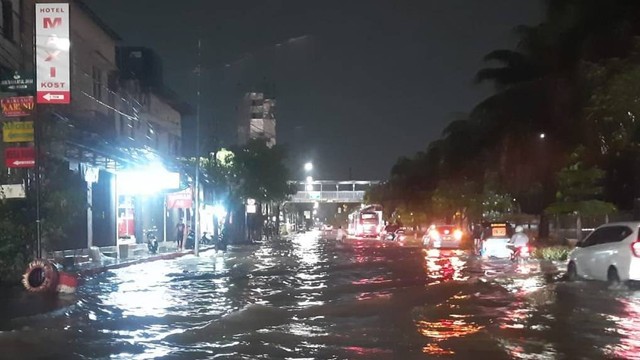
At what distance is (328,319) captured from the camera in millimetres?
14148

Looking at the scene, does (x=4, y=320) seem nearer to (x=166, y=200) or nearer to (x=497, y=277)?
(x=497, y=277)

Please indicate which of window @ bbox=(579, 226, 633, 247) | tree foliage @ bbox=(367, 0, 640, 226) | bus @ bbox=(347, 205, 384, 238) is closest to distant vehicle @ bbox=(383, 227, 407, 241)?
bus @ bbox=(347, 205, 384, 238)

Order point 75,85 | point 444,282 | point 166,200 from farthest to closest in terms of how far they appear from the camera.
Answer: point 166,200 < point 75,85 < point 444,282

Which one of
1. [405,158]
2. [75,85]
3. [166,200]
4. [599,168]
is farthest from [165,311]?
[405,158]

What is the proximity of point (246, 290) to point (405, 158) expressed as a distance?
80.2 metres

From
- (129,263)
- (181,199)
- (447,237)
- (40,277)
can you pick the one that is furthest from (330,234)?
(40,277)

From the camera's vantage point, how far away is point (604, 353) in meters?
10.4

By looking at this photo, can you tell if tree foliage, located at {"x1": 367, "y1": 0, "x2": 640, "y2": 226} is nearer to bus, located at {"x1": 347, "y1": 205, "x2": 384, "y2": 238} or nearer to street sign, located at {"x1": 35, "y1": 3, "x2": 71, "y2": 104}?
street sign, located at {"x1": 35, "y1": 3, "x2": 71, "y2": 104}

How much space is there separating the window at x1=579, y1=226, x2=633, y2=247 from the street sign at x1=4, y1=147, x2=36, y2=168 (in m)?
14.5

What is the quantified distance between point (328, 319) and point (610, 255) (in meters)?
8.36

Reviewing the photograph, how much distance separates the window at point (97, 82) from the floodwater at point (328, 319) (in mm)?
17255

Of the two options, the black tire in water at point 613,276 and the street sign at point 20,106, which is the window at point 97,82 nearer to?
the street sign at point 20,106

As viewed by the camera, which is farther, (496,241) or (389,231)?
(389,231)

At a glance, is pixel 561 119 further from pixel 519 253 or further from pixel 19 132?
pixel 19 132
